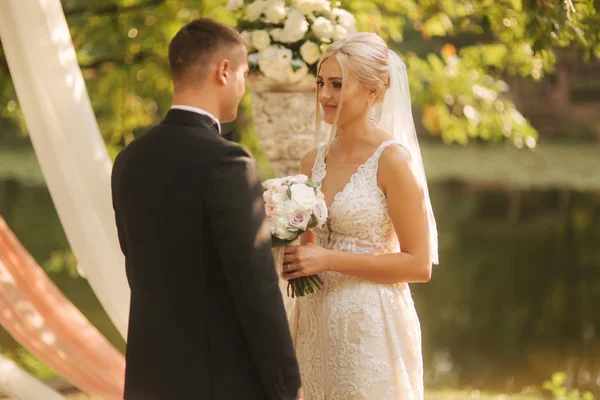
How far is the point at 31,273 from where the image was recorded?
3648mm

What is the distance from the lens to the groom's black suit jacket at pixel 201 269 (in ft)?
6.47

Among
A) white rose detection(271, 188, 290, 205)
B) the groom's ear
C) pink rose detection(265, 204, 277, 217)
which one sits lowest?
pink rose detection(265, 204, 277, 217)

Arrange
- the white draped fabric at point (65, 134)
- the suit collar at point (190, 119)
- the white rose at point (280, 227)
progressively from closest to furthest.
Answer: the suit collar at point (190, 119) → the white rose at point (280, 227) → the white draped fabric at point (65, 134)

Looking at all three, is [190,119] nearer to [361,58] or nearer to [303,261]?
[303,261]

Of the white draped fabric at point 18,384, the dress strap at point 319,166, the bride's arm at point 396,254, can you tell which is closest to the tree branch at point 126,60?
the white draped fabric at point 18,384

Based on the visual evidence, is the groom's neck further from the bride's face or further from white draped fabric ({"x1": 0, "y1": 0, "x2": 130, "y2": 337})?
white draped fabric ({"x1": 0, "y1": 0, "x2": 130, "y2": 337})

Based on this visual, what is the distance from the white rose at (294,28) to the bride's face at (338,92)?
89 centimetres

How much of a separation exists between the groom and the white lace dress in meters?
0.84

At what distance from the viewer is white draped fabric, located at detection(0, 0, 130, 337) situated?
10.7ft

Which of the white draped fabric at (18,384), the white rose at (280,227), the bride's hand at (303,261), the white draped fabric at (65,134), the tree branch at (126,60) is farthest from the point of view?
the tree branch at (126,60)

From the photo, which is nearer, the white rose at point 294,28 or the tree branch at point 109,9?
the white rose at point 294,28

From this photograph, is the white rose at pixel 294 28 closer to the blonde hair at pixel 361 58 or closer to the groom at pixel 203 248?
the blonde hair at pixel 361 58

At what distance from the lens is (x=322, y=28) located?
12.3 feet

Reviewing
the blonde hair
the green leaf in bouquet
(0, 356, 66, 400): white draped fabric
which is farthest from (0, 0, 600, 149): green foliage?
the green leaf in bouquet
